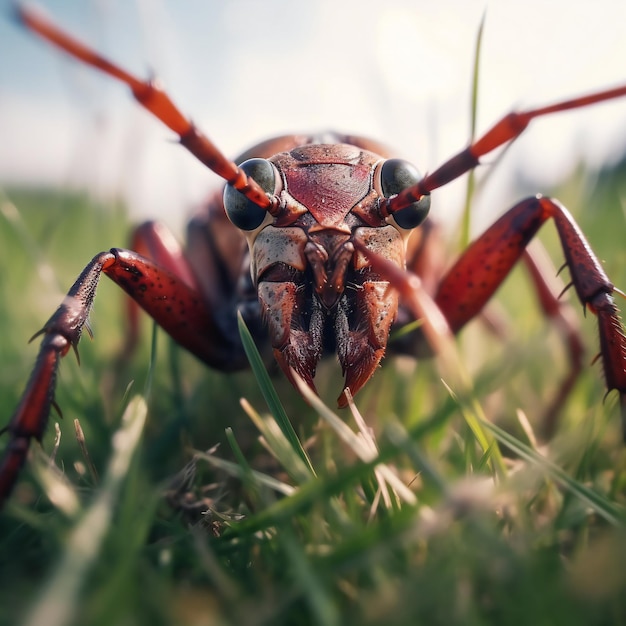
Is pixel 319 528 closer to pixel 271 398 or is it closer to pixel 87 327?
pixel 271 398

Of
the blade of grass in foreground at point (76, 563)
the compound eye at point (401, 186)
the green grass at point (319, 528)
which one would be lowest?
the green grass at point (319, 528)

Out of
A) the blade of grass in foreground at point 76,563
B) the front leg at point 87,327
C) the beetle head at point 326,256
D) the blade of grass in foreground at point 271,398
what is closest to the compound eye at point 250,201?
the beetle head at point 326,256

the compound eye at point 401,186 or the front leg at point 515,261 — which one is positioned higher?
the compound eye at point 401,186

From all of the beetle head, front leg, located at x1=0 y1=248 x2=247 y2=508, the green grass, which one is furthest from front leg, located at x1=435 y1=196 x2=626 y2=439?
front leg, located at x1=0 y1=248 x2=247 y2=508

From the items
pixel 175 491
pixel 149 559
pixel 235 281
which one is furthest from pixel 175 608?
pixel 235 281

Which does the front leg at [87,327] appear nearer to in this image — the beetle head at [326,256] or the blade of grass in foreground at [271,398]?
the beetle head at [326,256]

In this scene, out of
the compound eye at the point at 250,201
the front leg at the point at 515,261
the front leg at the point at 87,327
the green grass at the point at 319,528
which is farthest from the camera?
the compound eye at the point at 250,201

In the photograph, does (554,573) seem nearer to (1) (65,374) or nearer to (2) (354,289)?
(2) (354,289)

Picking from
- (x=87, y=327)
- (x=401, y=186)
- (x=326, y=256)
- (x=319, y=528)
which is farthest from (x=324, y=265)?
(x=319, y=528)
